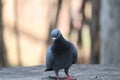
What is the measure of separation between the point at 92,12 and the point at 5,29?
1281 mm

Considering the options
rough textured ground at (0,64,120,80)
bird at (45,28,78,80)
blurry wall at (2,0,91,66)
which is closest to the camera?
bird at (45,28,78,80)

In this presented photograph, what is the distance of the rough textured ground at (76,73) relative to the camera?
4.81 meters

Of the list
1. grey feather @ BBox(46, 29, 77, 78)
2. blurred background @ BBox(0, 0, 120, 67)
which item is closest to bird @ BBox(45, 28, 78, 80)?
grey feather @ BBox(46, 29, 77, 78)

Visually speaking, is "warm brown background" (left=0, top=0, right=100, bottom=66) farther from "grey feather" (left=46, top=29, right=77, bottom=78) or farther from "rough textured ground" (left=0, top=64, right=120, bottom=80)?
"grey feather" (left=46, top=29, right=77, bottom=78)

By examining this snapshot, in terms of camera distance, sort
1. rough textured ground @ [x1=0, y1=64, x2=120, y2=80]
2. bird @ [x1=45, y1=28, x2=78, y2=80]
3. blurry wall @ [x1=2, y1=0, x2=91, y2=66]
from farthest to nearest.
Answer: blurry wall @ [x1=2, y1=0, x2=91, y2=66]
rough textured ground @ [x1=0, y1=64, x2=120, y2=80]
bird @ [x1=45, y1=28, x2=78, y2=80]

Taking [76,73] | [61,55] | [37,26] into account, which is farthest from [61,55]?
[37,26]

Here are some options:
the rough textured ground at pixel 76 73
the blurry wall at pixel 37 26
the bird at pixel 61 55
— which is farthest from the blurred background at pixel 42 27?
the bird at pixel 61 55

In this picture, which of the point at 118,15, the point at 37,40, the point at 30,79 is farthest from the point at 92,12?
the point at 30,79

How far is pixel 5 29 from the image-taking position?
7.83 m

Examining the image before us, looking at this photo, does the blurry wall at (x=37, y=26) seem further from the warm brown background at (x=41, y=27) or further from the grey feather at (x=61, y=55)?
the grey feather at (x=61, y=55)

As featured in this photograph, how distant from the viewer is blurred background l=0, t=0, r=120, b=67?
24.8 feet

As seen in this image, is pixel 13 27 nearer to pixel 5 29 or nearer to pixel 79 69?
pixel 5 29

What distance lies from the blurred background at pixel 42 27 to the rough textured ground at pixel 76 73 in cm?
218

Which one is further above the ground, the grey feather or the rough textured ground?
the grey feather
